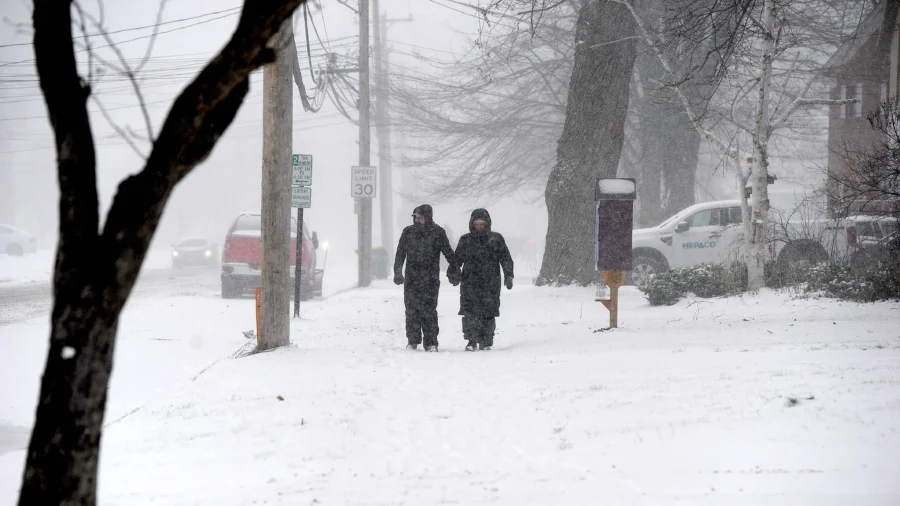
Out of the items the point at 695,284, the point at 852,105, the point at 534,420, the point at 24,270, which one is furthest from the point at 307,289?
the point at 852,105

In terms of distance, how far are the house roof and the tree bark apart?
12.6 m

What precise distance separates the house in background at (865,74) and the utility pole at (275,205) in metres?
8.54

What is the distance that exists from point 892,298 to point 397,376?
627 cm

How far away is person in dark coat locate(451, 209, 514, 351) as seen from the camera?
9.67 meters

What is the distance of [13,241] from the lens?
130 feet

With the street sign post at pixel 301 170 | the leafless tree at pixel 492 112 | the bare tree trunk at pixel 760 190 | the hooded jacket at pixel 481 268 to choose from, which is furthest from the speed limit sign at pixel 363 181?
the hooded jacket at pixel 481 268

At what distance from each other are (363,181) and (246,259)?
3.61m

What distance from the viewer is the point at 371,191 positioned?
773 inches

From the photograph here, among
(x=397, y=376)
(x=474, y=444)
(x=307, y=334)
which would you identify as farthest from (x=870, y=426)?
(x=307, y=334)

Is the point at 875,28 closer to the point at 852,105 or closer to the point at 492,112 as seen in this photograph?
the point at 852,105

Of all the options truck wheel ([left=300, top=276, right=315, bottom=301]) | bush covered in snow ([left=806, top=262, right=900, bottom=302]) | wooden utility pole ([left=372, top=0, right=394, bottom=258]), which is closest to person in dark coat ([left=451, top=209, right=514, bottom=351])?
bush covered in snow ([left=806, top=262, right=900, bottom=302])

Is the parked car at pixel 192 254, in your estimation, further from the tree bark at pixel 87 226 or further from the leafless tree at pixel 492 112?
the tree bark at pixel 87 226

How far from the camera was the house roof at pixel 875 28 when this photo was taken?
17422 mm

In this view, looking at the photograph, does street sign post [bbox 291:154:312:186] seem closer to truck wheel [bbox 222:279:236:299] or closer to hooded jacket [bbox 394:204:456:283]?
hooded jacket [bbox 394:204:456:283]
